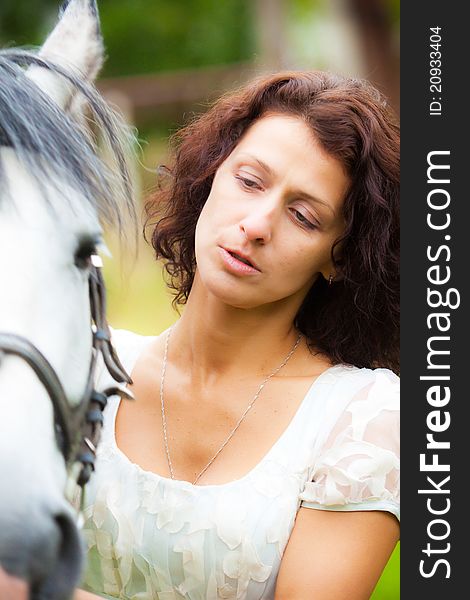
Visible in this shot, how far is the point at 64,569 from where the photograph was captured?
1334 mm

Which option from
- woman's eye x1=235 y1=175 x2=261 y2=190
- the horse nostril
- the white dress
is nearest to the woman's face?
woman's eye x1=235 y1=175 x2=261 y2=190

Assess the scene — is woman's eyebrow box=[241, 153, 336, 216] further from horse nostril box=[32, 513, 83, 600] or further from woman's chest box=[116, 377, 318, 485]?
horse nostril box=[32, 513, 83, 600]

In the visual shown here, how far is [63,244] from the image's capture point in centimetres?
148

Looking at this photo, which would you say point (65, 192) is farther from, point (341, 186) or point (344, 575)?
point (344, 575)

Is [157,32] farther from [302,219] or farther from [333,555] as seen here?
[333,555]

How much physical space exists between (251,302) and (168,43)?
564 inches

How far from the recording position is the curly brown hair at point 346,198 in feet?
6.57

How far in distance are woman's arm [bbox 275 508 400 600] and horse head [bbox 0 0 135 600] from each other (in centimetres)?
54

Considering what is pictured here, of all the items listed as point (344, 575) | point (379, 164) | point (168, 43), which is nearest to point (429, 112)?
point (379, 164)

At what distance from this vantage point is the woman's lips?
1.87 m

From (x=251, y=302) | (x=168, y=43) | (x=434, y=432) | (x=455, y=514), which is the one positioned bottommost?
(x=455, y=514)

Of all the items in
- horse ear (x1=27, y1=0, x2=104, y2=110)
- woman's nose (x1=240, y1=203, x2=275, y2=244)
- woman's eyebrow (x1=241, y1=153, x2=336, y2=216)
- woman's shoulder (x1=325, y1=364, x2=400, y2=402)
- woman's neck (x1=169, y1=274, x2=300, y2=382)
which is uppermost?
horse ear (x1=27, y1=0, x2=104, y2=110)

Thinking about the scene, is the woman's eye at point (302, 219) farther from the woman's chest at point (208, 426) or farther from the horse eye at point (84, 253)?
the horse eye at point (84, 253)

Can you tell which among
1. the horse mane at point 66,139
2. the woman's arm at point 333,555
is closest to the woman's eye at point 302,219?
the horse mane at point 66,139
